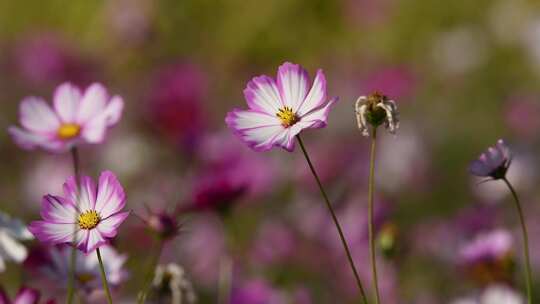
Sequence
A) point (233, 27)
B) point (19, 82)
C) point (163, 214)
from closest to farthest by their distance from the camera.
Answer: point (163, 214) < point (19, 82) < point (233, 27)

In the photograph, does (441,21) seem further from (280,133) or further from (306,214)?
(280,133)

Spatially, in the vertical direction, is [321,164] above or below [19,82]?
below

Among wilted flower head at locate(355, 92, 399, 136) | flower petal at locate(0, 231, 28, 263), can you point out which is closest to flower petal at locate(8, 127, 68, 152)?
flower petal at locate(0, 231, 28, 263)

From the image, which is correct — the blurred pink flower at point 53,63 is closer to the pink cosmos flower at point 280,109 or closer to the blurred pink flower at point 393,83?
the blurred pink flower at point 393,83

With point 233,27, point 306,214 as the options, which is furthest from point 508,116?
point 233,27

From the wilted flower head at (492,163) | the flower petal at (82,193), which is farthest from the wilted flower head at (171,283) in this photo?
the wilted flower head at (492,163)

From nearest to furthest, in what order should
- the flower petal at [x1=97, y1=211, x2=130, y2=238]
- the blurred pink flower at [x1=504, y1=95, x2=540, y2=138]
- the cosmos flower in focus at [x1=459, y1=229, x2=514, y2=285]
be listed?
the flower petal at [x1=97, y1=211, x2=130, y2=238] < the cosmos flower in focus at [x1=459, y1=229, x2=514, y2=285] < the blurred pink flower at [x1=504, y1=95, x2=540, y2=138]

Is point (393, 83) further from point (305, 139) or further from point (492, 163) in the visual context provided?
point (492, 163)

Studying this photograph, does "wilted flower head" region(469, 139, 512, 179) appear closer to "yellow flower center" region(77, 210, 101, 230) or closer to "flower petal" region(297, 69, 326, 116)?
"flower petal" region(297, 69, 326, 116)
